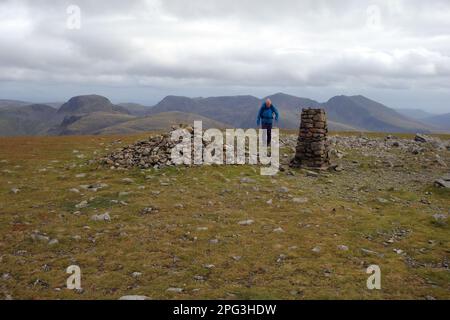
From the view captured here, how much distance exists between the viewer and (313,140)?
30.4 metres

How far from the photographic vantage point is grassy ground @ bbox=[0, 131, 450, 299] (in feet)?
37.6

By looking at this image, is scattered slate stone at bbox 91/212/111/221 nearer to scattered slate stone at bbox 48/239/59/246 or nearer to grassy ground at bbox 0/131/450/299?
grassy ground at bbox 0/131/450/299

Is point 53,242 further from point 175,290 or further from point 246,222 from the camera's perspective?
point 246,222

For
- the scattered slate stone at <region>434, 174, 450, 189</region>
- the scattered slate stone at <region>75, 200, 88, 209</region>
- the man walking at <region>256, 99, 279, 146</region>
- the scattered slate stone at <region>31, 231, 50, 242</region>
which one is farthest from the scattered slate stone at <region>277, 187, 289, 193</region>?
the scattered slate stone at <region>31, 231, 50, 242</region>

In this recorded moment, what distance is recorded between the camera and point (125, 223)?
1692 centimetres

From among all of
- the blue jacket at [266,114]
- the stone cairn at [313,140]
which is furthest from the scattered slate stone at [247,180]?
the blue jacket at [266,114]

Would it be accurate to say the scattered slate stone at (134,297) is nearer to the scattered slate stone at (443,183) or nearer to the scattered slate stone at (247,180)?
the scattered slate stone at (247,180)

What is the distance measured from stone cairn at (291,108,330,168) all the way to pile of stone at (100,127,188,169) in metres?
9.72

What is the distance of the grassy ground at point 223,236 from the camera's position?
11.4 meters

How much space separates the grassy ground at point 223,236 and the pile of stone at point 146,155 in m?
2.08

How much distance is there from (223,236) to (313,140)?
1710 cm

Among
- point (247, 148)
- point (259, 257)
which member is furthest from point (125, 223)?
point (247, 148)
